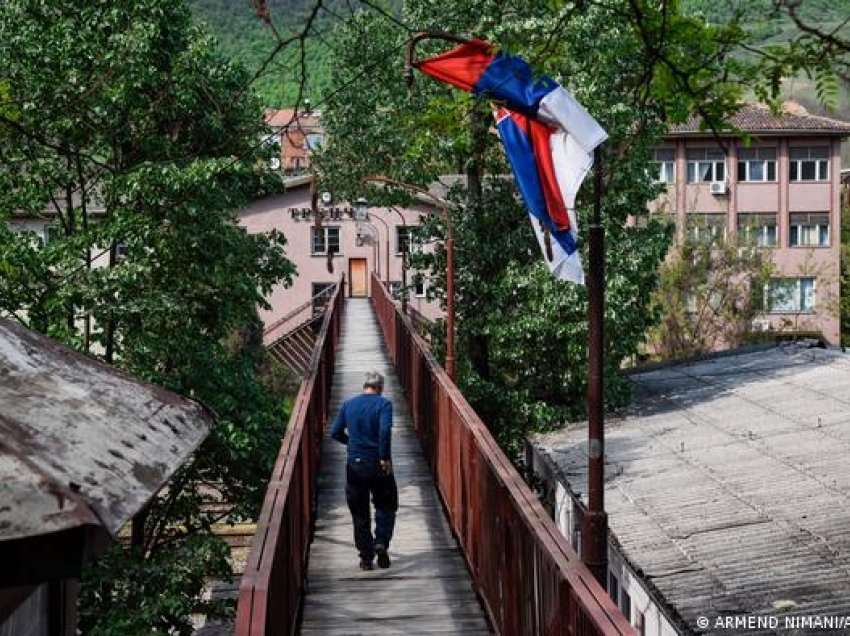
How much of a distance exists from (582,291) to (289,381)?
26.8 m

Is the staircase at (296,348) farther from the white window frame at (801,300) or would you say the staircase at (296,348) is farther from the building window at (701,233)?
the white window frame at (801,300)

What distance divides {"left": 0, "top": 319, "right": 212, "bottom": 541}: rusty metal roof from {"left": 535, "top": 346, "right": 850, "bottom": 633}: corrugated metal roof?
24.7ft

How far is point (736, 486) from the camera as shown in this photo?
52.1ft

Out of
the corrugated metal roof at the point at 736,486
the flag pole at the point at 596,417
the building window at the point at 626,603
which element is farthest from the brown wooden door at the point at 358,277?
the flag pole at the point at 596,417

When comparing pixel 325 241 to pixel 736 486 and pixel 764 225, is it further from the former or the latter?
pixel 736 486

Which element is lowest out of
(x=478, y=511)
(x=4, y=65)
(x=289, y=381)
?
(x=289, y=381)

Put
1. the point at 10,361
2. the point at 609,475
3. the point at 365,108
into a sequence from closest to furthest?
the point at 10,361 < the point at 609,475 < the point at 365,108

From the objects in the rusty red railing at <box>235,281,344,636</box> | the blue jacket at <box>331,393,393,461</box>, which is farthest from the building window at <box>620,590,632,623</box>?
the blue jacket at <box>331,393,393,461</box>

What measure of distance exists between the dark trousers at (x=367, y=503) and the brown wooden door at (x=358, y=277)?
5104 cm

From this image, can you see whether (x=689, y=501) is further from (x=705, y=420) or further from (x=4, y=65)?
(x=4, y=65)

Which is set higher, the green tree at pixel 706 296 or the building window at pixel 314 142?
the building window at pixel 314 142

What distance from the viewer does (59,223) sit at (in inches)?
851

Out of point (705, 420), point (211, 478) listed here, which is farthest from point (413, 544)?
point (705, 420)

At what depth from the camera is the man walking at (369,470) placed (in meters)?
9.61
